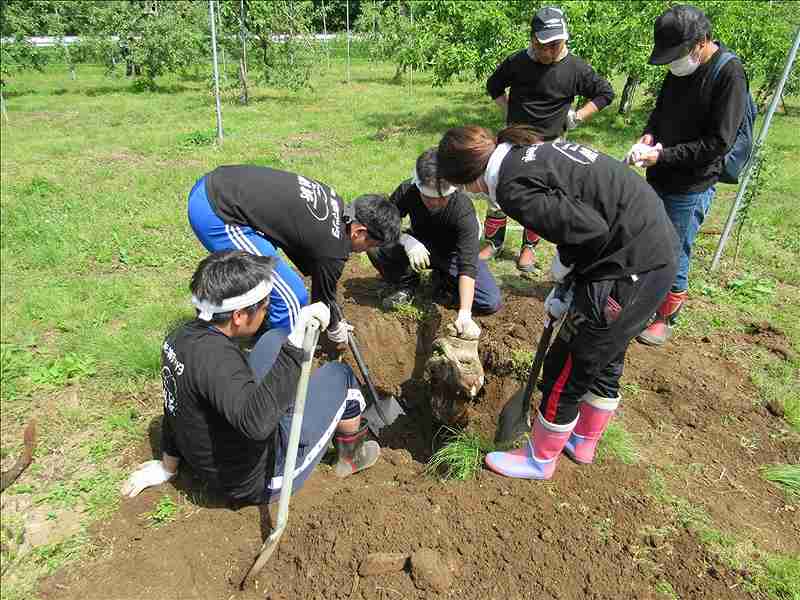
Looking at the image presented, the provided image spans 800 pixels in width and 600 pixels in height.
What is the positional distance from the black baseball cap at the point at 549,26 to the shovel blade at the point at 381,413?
291 cm

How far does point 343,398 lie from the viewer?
2586 millimetres

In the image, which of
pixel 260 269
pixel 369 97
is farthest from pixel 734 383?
pixel 369 97

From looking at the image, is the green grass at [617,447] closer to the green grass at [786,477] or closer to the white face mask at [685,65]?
the green grass at [786,477]

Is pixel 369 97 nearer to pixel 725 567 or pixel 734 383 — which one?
pixel 734 383

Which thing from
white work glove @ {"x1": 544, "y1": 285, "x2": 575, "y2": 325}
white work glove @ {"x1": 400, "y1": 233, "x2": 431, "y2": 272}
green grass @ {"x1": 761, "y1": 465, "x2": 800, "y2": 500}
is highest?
white work glove @ {"x1": 544, "y1": 285, "x2": 575, "y2": 325}

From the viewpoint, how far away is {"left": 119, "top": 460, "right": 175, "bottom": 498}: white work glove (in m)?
2.48

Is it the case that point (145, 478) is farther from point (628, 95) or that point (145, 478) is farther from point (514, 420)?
point (628, 95)

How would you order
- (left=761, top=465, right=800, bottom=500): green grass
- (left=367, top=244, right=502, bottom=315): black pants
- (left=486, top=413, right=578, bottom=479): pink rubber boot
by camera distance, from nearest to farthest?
(left=486, top=413, right=578, bottom=479): pink rubber boot → (left=761, top=465, right=800, bottom=500): green grass → (left=367, top=244, right=502, bottom=315): black pants

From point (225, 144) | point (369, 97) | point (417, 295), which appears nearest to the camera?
point (417, 295)

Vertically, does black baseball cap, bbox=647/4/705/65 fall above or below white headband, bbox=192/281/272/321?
above

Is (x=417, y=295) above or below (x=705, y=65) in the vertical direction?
below

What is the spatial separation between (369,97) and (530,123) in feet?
32.8

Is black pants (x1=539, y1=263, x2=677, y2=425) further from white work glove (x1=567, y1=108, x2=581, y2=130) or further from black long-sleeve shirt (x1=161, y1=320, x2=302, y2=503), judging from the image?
white work glove (x1=567, y1=108, x2=581, y2=130)

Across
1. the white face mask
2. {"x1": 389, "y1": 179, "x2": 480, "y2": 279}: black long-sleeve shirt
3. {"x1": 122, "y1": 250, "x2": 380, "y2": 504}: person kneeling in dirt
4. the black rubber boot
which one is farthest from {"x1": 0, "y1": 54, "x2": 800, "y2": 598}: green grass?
the white face mask
